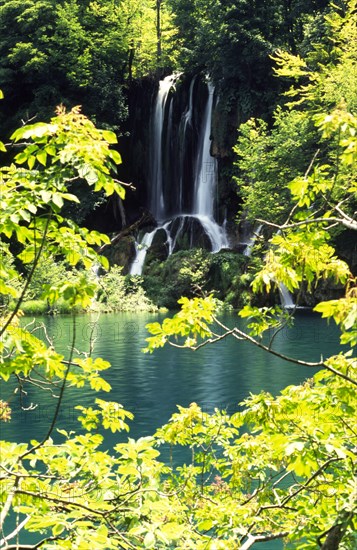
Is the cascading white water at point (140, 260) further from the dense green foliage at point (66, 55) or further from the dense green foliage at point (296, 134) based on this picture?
the dense green foliage at point (66, 55)

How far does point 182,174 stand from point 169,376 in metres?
24.9

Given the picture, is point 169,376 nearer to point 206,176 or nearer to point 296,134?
point 296,134

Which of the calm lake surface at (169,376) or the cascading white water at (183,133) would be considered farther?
the cascading white water at (183,133)

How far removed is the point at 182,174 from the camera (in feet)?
131

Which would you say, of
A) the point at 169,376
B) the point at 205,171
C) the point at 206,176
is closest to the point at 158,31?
the point at 205,171

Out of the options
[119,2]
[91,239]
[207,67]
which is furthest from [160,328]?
[119,2]

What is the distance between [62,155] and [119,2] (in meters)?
45.0

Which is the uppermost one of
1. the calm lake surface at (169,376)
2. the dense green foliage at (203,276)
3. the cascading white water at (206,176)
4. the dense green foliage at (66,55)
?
the dense green foliage at (66,55)

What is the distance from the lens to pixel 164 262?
115 feet

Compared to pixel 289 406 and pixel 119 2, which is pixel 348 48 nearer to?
pixel 119 2

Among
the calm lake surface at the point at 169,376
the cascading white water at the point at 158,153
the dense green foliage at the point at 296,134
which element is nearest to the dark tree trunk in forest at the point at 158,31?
the cascading white water at the point at 158,153

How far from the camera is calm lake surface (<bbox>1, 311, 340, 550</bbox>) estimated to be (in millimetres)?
11844

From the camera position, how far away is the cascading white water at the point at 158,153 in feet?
132

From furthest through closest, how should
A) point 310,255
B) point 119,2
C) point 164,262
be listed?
point 119,2 → point 164,262 → point 310,255
